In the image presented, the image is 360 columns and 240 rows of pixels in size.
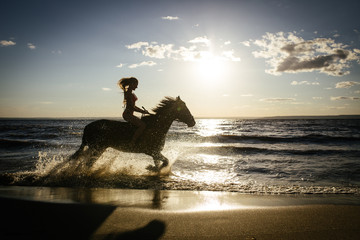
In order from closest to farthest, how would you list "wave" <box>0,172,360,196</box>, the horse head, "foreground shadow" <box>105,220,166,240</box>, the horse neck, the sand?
1. "foreground shadow" <box>105,220,166,240</box>
2. the sand
3. "wave" <box>0,172,360,196</box>
4. the horse neck
5. the horse head

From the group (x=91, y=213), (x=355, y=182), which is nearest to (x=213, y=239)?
(x=91, y=213)

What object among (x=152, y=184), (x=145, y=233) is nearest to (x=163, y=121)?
(x=152, y=184)

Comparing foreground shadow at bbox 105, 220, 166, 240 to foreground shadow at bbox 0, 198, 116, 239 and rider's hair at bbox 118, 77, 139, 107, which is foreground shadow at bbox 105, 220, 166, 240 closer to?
foreground shadow at bbox 0, 198, 116, 239

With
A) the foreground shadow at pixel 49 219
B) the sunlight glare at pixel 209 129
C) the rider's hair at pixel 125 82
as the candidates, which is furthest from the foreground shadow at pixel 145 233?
the sunlight glare at pixel 209 129

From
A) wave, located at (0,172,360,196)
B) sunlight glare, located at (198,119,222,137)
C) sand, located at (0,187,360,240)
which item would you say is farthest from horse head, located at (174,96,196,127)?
sunlight glare, located at (198,119,222,137)

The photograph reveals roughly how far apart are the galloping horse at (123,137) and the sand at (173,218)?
7.43 ft

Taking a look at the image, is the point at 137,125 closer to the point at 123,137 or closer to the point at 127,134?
the point at 127,134

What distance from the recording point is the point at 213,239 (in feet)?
8.22

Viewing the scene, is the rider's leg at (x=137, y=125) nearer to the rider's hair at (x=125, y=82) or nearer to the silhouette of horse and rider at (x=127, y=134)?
the silhouette of horse and rider at (x=127, y=134)

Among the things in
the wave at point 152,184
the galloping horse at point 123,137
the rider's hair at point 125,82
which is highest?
the rider's hair at point 125,82

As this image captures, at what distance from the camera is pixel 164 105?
Answer: 289 inches

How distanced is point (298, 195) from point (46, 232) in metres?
4.99

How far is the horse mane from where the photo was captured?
A: 725cm

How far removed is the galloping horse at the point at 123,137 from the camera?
21.8 ft
